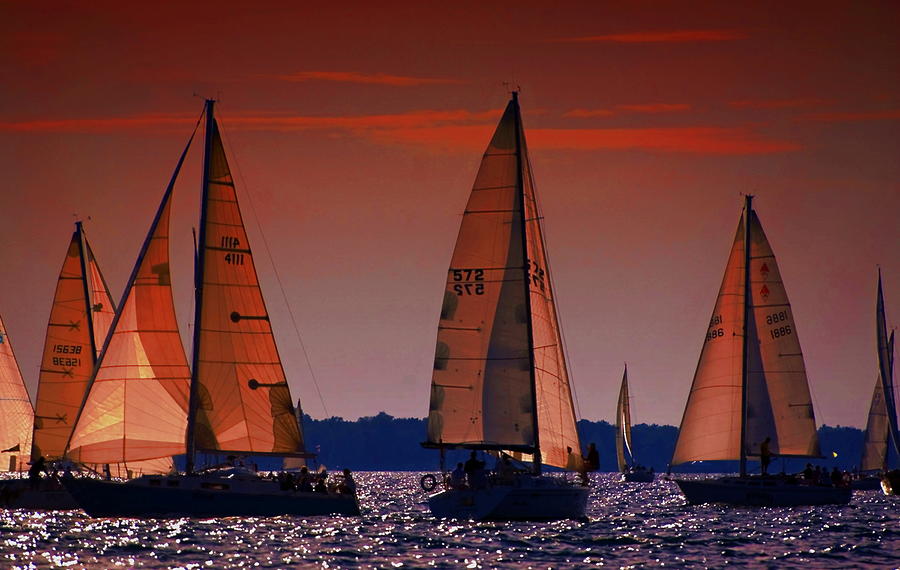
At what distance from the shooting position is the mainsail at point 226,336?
53688 millimetres

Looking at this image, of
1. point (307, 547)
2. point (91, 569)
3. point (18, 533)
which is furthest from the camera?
point (18, 533)

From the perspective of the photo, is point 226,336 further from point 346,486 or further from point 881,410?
point 881,410

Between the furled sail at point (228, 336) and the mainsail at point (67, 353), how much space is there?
452 inches

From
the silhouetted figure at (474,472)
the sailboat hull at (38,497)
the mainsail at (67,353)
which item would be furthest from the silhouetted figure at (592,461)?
the mainsail at (67,353)

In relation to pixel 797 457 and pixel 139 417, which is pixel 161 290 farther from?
pixel 797 457

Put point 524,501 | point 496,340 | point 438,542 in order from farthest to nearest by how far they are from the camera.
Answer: point 496,340 < point 524,501 < point 438,542

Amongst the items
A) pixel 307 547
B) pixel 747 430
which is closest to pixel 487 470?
pixel 307 547

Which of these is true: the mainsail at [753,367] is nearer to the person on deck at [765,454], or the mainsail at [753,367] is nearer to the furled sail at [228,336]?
the person on deck at [765,454]

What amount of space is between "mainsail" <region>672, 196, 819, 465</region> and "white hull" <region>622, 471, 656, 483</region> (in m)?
89.6

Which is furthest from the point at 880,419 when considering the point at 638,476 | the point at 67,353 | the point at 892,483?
the point at 67,353

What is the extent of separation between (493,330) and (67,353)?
19267 millimetres

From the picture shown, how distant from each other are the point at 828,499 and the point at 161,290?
29.0 metres

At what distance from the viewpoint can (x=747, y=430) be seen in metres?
68.4

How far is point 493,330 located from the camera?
53594 mm
